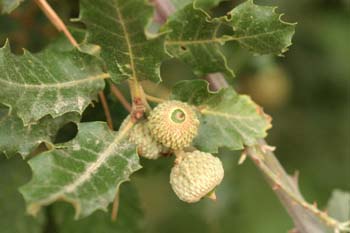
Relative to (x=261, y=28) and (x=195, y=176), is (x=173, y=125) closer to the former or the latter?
(x=195, y=176)

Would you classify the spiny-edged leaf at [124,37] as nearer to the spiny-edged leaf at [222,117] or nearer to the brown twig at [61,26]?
the spiny-edged leaf at [222,117]

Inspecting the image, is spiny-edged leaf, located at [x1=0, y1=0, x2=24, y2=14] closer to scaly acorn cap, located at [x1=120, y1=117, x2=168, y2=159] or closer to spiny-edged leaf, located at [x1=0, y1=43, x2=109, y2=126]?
spiny-edged leaf, located at [x1=0, y1=43, x2=109, y2=126]

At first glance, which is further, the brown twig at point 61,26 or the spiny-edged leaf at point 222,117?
the brown twig at point 61,26

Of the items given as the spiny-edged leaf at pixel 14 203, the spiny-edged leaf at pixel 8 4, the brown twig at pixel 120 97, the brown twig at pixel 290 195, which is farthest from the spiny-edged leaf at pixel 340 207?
the spiny-edged leaf at pixel 8 4

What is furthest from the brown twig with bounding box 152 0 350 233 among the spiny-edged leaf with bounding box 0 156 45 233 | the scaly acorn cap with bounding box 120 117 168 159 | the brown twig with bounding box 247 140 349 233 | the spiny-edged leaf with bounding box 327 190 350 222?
the spiny-edged leaf with bounding box 0 156 45 233

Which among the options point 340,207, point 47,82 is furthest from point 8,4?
point 340,207

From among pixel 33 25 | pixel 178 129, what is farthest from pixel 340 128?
pixel 178 129
